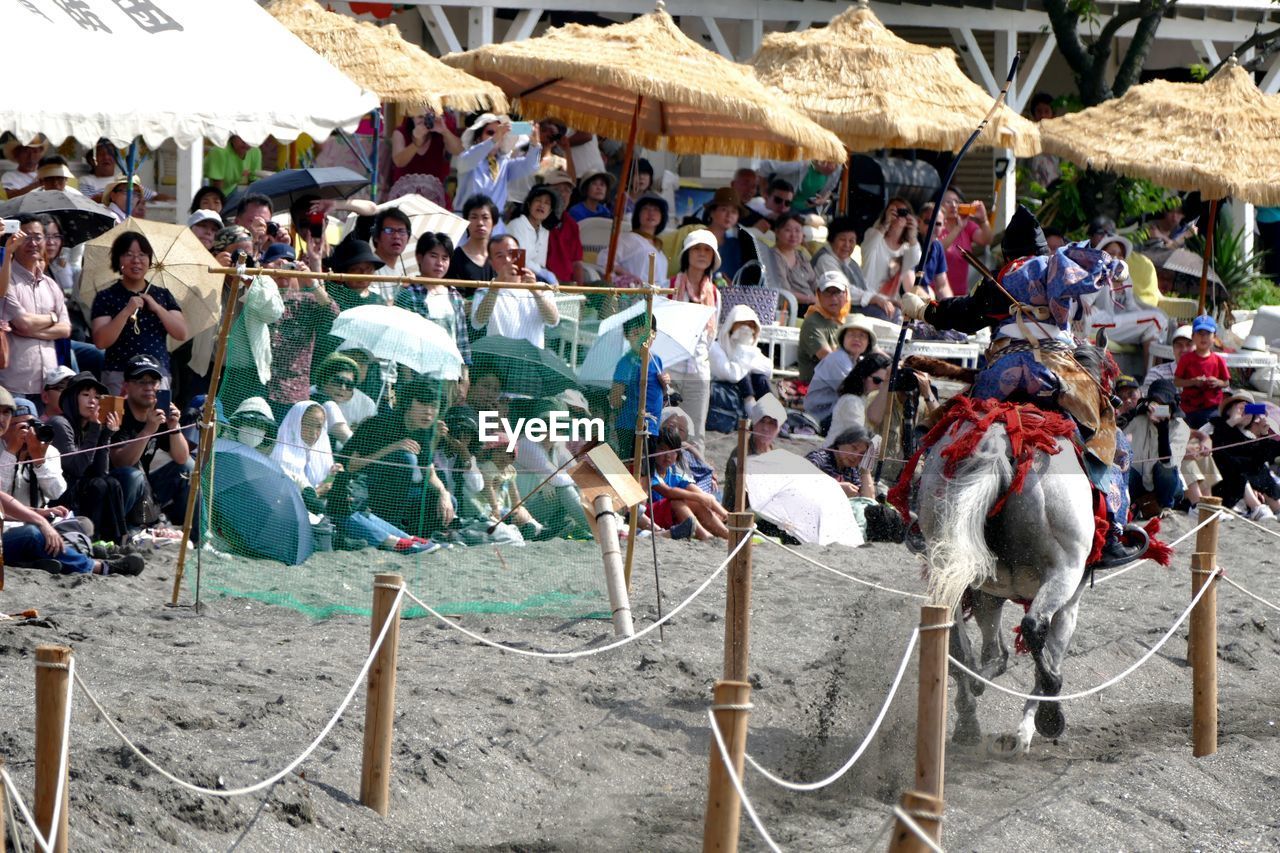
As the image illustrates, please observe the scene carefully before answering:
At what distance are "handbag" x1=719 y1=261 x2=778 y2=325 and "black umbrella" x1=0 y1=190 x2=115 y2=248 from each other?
470cm

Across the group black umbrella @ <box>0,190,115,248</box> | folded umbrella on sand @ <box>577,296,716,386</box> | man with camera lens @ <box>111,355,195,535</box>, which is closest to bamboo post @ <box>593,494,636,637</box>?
man with camera lens @ <box>111,355,195,535</box>

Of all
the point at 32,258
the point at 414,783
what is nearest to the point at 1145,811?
the point at 414,783

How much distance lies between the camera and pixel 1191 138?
50.4 ft

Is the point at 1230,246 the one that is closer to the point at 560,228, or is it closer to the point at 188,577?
the point at 560,228

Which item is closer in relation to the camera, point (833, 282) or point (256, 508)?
point (256, 508)

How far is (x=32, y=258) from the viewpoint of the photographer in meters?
9.75

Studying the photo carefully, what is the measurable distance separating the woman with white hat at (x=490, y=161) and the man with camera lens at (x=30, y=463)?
4.77m

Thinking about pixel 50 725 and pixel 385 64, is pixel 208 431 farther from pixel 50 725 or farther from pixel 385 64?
pixel 385 64

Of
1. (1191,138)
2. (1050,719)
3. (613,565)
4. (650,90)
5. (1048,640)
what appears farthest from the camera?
(1191,138)

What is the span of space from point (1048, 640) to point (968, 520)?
735 millimetres

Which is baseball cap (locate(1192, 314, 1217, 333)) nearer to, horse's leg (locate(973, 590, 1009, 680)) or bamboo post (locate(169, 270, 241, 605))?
horse's leg (locate(973, 590, 1009, 680))

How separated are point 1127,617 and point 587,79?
508cm

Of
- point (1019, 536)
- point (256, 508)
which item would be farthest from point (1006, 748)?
point (256, 508)

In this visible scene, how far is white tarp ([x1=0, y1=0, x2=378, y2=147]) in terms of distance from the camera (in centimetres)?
897
